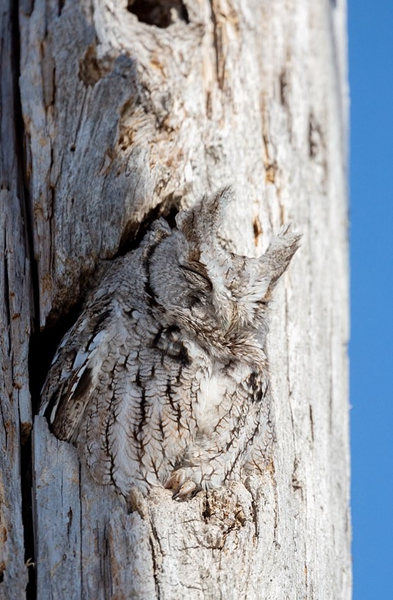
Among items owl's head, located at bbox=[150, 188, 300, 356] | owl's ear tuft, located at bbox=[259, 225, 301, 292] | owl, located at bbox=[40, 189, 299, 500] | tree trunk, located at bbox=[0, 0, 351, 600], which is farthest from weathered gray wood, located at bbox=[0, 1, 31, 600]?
owl's ear tuft, located at bbox=[259, 225, 301, 292]

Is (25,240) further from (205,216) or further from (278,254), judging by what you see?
(278,254)

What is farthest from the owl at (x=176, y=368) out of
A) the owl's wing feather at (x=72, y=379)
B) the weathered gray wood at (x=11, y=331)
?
the weathered gray wood at (x=11, y=331)

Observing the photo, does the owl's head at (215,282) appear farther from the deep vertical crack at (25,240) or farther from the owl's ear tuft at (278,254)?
the deep vertical crack at (25,240)

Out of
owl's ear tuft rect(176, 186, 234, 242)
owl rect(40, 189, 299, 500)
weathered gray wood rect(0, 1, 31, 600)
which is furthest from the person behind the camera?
owl's ear tuft rect(176, 186, 234, 242)

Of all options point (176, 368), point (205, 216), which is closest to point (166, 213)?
point (205, 216)

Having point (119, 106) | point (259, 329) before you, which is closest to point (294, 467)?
point (259, 329)

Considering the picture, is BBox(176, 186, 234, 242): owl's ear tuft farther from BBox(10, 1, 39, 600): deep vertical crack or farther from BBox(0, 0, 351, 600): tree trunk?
BBox(10, 1, 39, 600): deep vertical crack

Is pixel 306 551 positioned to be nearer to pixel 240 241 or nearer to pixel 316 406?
pixel 316 406
